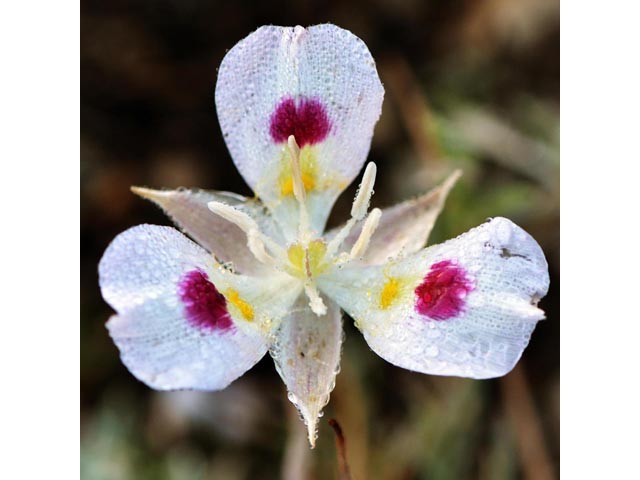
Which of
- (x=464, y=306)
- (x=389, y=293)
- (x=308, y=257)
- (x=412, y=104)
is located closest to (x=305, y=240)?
(x=308, y=257)

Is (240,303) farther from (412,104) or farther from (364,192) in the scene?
(412,104)

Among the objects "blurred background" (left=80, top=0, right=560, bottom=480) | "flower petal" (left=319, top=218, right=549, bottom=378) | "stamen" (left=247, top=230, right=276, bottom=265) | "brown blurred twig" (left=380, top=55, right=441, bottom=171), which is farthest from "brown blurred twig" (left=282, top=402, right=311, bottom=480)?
"brown blurred twig" (left=380, top=55, right=441, bottom=171)

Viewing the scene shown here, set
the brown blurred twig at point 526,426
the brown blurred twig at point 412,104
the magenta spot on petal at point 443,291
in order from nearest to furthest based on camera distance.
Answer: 1. the magenta spot on petal at point 443,291
2. the brown blurred twig at point 526,426
3. the brown blurred twig at point 412,104

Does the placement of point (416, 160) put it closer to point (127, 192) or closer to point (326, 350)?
point (127, 192)

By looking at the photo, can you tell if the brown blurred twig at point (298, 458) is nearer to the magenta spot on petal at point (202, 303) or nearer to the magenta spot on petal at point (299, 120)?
the magenta spot on petal at point (202, 303)

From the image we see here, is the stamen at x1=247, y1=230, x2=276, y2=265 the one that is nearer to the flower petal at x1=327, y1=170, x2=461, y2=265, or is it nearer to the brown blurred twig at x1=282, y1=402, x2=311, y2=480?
the flower petal at x1=327, y1=170, x2=461, y2=265

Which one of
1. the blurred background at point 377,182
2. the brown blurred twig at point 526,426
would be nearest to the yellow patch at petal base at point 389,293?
the blurred background at point 377,182
